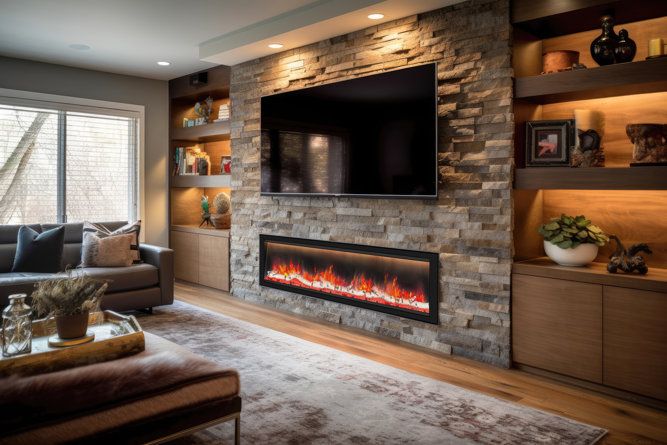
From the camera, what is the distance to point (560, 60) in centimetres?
328

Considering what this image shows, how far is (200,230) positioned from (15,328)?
12.2ft

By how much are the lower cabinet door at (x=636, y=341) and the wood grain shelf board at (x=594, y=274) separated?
0.04 meters

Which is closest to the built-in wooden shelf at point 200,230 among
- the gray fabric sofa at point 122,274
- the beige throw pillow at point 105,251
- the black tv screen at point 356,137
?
the gray fabric sofa at point 122,274

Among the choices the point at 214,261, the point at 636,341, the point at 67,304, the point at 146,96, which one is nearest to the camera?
the point at 67,304

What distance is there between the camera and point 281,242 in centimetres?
493

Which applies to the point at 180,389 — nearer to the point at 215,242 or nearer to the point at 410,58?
the point at 410,58

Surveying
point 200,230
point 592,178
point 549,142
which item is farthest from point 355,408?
point 200,230

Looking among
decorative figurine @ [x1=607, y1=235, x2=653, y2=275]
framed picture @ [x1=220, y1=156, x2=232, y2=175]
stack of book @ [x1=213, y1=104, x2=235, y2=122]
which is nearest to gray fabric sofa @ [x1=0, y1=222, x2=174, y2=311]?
framed picture @ [x1=220, y1=156, x2=232, y2=175]

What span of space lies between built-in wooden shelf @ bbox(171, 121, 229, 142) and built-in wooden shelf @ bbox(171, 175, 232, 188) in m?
0.48

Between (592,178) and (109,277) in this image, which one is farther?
(109,277)

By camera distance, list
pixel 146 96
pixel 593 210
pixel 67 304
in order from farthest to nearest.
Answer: pixel 146 96
pixel 593 210
pixel 67 304

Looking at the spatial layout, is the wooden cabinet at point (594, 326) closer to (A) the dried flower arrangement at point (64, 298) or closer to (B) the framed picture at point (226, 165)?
(A) the dried flower arrangement at point (64, 298)

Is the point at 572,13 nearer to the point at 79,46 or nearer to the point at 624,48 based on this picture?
the point at 624,48

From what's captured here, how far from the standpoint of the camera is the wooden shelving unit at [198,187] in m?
5.77
